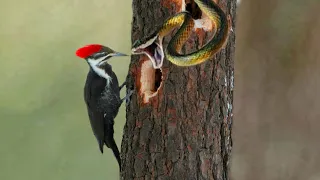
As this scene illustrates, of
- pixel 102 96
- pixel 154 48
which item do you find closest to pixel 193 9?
pixel 154 48

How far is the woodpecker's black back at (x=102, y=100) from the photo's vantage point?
1187 millimetres

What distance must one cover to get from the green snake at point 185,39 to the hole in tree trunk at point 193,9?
0.19 meters

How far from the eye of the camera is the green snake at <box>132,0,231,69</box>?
1.99 ft

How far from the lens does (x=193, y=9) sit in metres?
0.93
